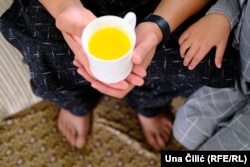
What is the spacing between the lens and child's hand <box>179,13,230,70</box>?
811 mm

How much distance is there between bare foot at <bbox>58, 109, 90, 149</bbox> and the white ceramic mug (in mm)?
466

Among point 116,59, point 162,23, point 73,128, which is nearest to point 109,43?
point 116,59

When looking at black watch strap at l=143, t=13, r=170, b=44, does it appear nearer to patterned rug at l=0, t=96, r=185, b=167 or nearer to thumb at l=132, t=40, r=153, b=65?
thumb at l=132, t=40, r=153, b=65

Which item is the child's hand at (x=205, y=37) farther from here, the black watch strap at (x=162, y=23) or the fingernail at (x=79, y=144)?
the fingernail at (x=79, y=144)

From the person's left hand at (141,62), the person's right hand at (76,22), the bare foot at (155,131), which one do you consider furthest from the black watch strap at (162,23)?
the bare foot at (155,131)

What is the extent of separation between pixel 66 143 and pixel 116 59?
58 cm

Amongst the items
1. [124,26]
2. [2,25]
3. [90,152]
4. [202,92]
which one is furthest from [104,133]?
[124,26]

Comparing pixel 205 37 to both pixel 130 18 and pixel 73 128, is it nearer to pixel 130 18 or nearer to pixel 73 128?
pixel 130 18

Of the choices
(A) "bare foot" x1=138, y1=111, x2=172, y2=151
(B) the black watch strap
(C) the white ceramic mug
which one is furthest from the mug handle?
(A) "bare foot" x1=138, y1=111, x2=172, y2=151

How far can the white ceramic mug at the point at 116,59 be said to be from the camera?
629mm

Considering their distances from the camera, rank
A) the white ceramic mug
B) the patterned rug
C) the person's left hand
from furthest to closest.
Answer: the patterned rug < the person's left hand < the white ceramic mug

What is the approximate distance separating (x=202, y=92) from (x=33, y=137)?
496 millimetres

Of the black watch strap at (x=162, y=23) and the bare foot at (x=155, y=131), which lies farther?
the bare foot at (x=155, y=131)

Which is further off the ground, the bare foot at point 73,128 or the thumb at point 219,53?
the thumb at point 219,53
